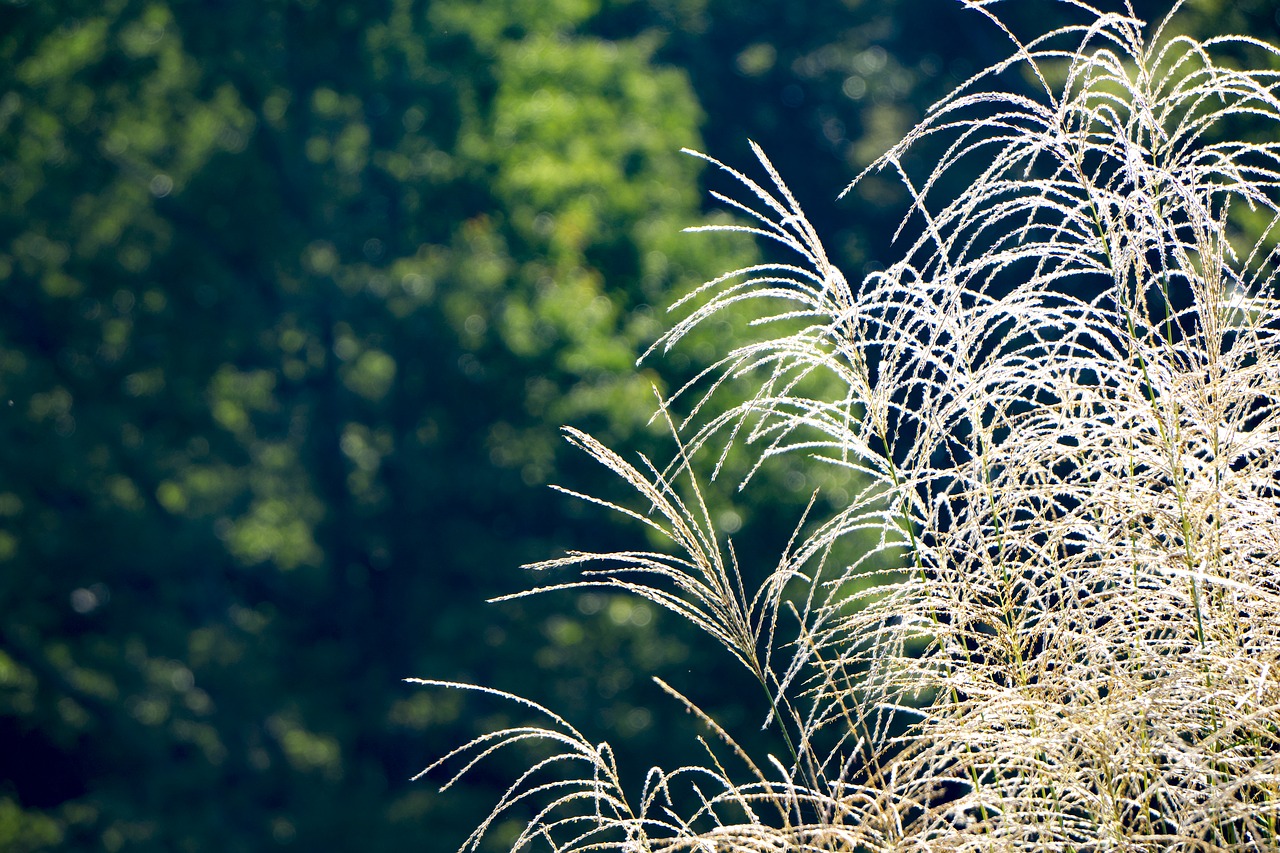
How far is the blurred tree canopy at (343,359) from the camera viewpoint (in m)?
7.93

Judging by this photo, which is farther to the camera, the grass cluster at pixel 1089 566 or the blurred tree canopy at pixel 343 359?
the blurred tree canopy at pixel 343 359

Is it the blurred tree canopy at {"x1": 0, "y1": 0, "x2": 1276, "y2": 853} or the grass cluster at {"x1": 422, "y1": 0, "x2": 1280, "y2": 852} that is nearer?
the grass cluster at {"x1": 422, "y1": 0, "x2": 1280, "y2": 852}

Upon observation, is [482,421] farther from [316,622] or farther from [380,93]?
[380,93]

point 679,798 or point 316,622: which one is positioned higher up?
point 316,622

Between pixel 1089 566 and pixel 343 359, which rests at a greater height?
pixel 1089 566

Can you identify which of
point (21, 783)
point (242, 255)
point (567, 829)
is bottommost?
point (567, 829)

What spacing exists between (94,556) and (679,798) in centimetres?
440

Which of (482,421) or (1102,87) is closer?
(1102,87)

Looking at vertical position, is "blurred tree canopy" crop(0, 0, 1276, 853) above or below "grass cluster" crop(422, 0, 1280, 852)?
below

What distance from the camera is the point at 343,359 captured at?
351 inches

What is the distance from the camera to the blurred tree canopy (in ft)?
26.0

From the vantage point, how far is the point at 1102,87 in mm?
6898

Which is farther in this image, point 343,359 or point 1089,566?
point 343,359

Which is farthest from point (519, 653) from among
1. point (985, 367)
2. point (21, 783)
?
point (985, 367)
